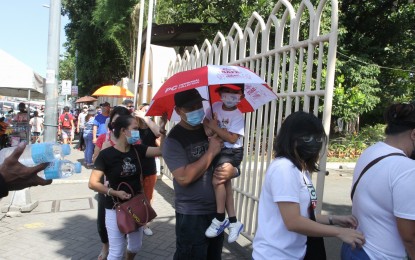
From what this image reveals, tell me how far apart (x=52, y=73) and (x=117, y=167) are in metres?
3.40

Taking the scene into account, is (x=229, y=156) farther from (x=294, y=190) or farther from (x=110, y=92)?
(x=110, y=92)

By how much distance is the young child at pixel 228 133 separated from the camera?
287 centimetres

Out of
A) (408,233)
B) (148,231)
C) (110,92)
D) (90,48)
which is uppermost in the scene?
(90,48)

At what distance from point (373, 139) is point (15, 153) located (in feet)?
48.6

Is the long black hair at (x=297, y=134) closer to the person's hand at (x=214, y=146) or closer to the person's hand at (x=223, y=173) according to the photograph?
the person's hand at (x=214, y=146)

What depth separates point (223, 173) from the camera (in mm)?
2969

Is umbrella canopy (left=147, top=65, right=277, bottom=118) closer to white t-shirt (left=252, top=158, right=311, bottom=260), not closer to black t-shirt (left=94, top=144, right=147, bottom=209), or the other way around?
black t-shirt (left=94, top=144, right=147, bottom=209)

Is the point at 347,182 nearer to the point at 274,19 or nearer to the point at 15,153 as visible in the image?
the point at 274,19

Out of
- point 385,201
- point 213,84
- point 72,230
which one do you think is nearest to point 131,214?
point 213,84

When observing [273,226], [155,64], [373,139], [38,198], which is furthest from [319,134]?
[373,139]

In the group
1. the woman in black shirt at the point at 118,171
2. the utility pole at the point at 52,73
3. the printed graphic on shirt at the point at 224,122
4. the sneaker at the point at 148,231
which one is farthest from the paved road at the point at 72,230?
the printed graphic on shirt at the point at 224,122

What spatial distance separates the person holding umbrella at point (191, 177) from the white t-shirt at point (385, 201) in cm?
103

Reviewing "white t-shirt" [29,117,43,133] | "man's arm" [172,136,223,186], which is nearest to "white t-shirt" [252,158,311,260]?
"man's arm" [172,136,223,186]

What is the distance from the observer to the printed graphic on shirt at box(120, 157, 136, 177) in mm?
3416
